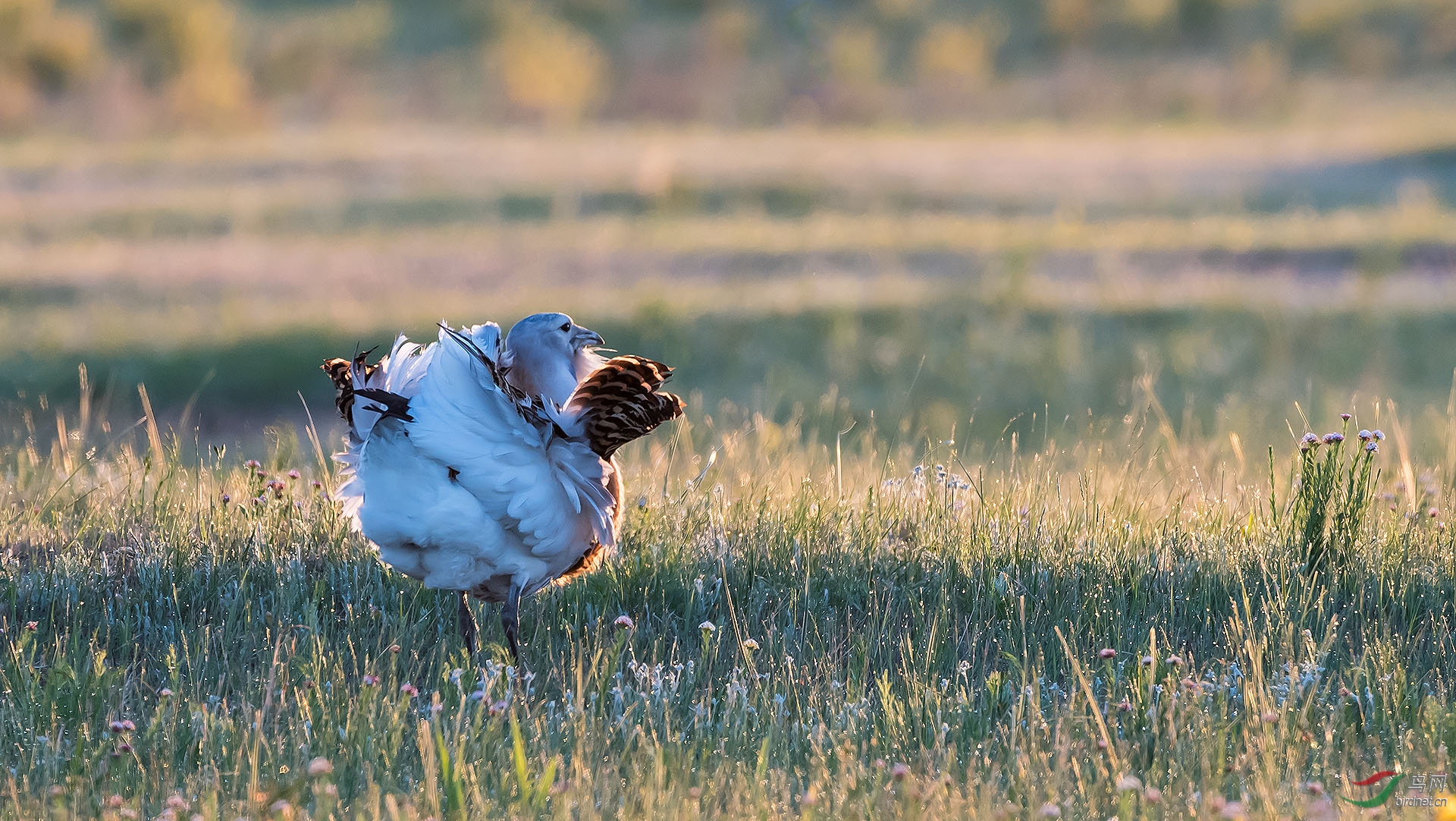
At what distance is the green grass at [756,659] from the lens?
288cm

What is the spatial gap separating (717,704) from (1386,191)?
58.7 ft

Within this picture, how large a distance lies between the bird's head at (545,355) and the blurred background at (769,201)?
1423 mm

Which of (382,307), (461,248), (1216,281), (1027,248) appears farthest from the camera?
(461,248)

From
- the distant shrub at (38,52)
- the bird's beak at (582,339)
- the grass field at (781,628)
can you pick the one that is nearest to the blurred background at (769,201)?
the distant shrub at (38,52)

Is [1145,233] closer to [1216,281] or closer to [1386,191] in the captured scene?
[1216,281]

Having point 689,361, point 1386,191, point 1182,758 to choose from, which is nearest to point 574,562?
point 1182,758

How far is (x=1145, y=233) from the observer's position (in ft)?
48.7

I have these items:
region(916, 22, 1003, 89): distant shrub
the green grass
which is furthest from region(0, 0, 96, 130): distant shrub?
the green grass

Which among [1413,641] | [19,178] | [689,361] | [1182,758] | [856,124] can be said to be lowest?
[1182,758]

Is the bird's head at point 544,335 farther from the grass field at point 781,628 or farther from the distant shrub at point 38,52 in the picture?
the distant shrub at point 38,52

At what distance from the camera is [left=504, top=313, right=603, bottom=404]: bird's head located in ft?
12.2

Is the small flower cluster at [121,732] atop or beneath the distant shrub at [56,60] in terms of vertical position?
beneath

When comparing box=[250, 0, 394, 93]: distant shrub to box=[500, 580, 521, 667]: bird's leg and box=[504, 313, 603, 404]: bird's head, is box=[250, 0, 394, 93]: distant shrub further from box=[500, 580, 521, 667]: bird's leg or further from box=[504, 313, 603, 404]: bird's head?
box=[500, 580, 521, 667]: bird's leg

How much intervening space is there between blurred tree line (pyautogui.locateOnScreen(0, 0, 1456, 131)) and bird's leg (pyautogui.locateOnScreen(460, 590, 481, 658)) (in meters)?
22.8
